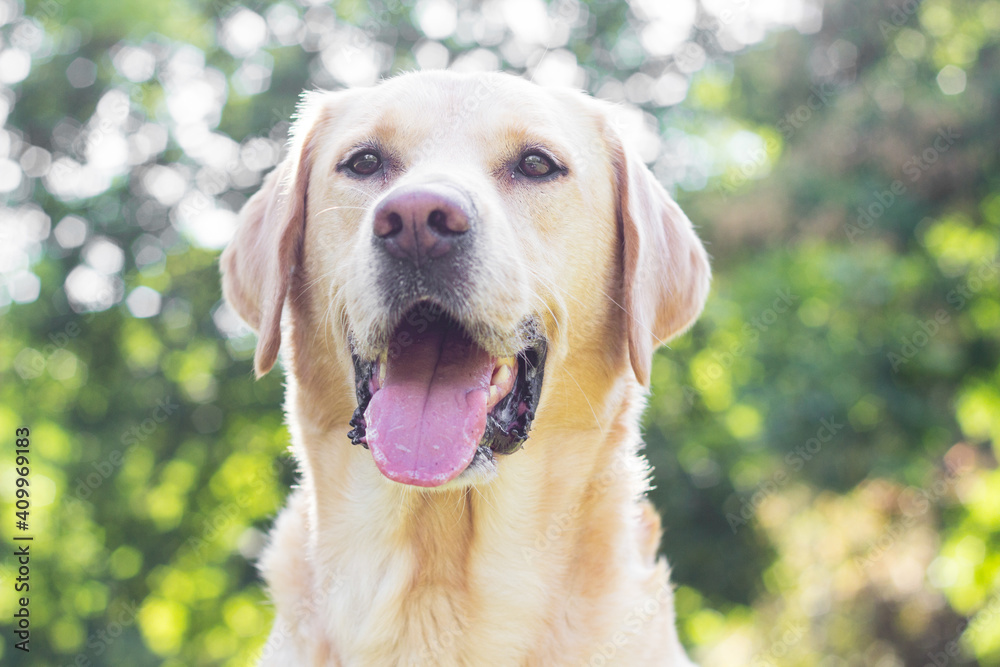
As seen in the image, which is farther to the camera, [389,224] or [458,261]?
[458,261]

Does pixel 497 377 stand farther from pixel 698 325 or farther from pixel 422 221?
pixel 698 325

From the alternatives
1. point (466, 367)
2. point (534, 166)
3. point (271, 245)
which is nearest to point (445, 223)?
point (466, 367)

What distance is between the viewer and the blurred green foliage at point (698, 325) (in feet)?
33.7

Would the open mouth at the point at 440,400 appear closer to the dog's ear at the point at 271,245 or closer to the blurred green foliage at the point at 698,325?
the dog's ear at the point at 271,245

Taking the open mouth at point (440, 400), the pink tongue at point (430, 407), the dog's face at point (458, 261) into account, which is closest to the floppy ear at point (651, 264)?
the dog's face at point (458, 261)

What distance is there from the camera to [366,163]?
302cm

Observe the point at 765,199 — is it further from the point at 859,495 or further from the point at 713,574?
the point at 713,574

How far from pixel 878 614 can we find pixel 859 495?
1868 mm

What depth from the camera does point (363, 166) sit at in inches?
119

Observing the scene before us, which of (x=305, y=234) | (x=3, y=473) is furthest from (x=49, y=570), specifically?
(x=305, y=234)

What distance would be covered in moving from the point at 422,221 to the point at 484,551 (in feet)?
3.61

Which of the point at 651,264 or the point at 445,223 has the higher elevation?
the point at 445,223

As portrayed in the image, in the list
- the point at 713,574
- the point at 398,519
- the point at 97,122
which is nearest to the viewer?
the point at 398,519

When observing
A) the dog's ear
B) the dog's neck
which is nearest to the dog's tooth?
the dog's neck
